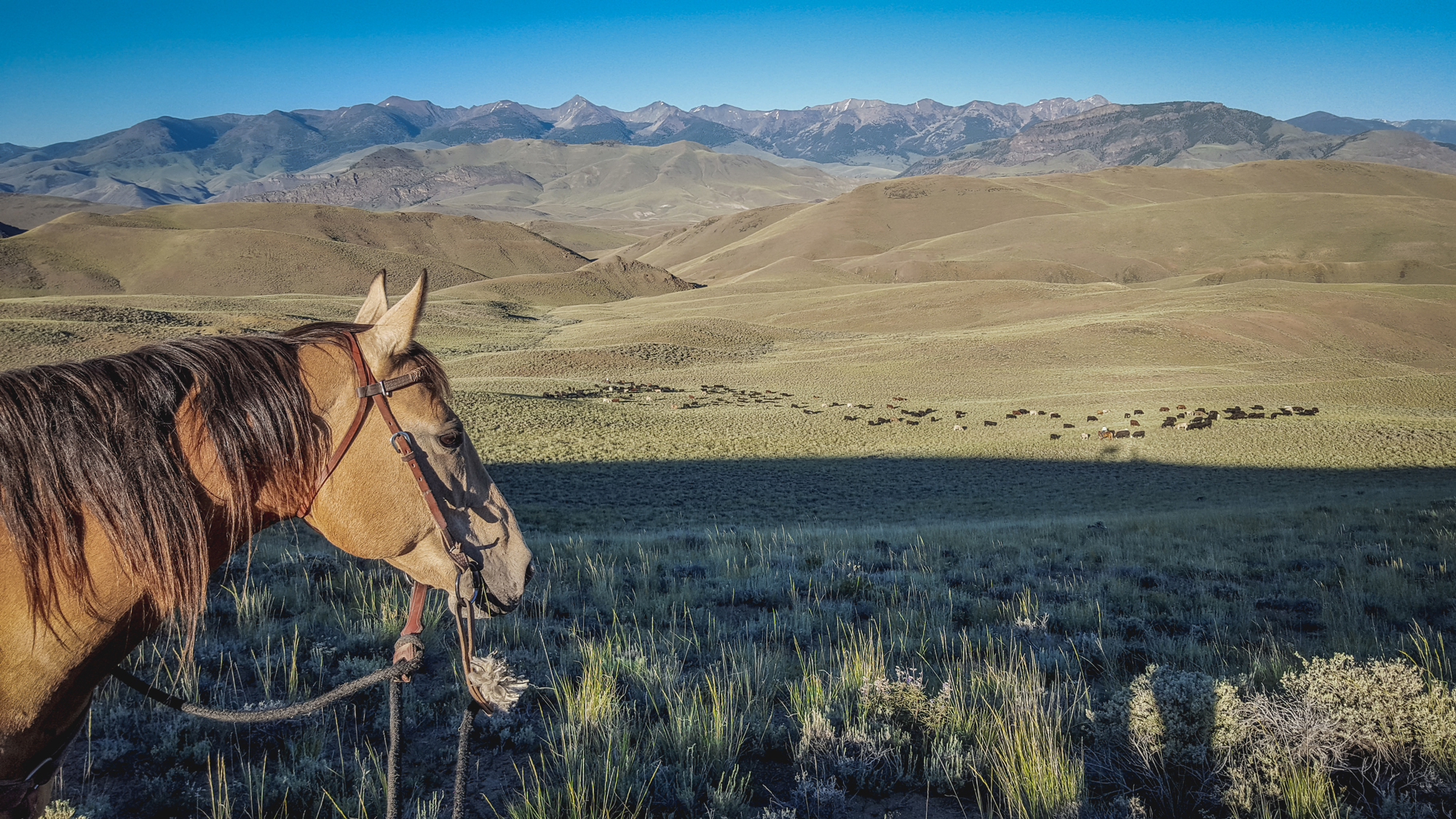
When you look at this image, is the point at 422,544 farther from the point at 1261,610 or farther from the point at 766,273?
the point at 766,273

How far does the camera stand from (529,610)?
606 cm

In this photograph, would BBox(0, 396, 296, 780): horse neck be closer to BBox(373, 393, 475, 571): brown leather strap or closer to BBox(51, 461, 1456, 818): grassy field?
BBox(51, 461, 1456, 818): grassy field

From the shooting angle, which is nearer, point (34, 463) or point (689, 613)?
point (34, 463)

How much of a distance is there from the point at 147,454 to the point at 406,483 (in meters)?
0.58

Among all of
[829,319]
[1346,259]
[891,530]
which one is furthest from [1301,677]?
[1346,259]

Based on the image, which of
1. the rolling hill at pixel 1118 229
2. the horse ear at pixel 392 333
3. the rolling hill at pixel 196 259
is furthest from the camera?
the rolling hill at pixel 196 259

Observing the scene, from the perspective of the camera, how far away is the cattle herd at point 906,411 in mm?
24359

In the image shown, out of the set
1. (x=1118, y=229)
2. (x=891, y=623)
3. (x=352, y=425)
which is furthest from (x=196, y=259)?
(x=1118, y=229)

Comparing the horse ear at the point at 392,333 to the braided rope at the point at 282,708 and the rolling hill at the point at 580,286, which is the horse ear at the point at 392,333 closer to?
the braided rope at the point at 282,708

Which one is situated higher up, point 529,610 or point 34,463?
point 34,463

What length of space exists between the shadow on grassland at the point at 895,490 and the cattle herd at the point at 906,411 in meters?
4.57

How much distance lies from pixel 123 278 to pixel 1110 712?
410 feet

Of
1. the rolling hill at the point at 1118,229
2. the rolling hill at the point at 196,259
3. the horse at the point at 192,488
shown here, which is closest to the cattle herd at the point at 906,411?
the horse at the point at 192,488

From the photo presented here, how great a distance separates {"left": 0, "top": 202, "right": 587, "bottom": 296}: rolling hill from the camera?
9288cm
